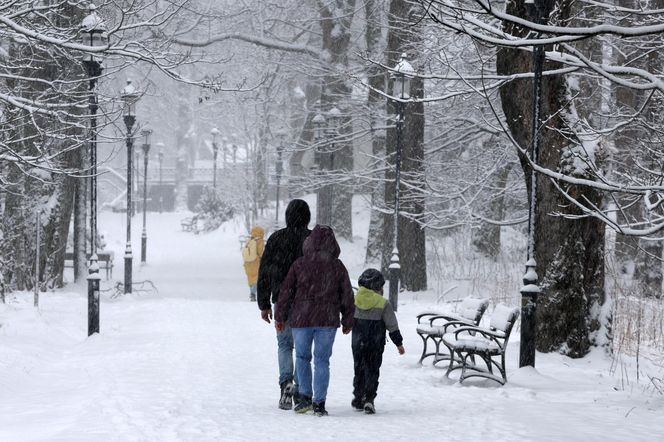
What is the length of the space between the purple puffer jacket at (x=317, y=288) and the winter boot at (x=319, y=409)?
714 millimetres

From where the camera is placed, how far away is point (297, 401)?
327 inches

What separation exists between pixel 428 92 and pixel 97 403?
54.2 ft

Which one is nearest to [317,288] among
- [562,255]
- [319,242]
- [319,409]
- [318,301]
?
[318,301]

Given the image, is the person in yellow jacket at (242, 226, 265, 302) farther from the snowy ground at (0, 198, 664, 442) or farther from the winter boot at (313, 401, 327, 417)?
the winter boot at (313, 401, 327, 417)

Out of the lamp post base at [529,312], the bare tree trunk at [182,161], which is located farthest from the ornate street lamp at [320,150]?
the bare tree trunk at [182,161]

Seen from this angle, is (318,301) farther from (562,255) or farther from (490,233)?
(490,233)

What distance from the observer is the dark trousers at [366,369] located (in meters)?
8.38

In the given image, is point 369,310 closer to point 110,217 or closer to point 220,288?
point 220,288

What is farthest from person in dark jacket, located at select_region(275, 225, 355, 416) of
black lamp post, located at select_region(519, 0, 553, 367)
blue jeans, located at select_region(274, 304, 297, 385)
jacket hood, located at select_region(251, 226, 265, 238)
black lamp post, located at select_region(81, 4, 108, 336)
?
jacket hood, located at select_region(251, 226, 265, 238)

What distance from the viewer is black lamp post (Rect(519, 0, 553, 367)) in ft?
31.4

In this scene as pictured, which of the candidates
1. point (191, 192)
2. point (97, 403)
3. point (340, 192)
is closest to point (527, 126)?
point (97, 403)

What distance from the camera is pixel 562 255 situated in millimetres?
11727

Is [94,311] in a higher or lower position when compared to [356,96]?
lower

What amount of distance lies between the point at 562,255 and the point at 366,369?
434cm
